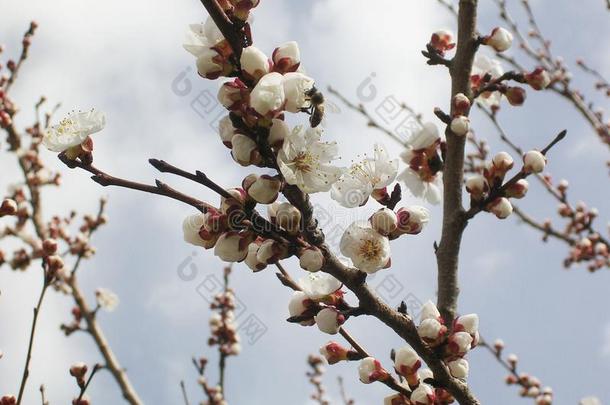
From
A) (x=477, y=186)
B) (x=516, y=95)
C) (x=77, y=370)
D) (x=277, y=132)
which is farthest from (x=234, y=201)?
(x=77, y=370)

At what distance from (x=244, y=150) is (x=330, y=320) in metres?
0.56

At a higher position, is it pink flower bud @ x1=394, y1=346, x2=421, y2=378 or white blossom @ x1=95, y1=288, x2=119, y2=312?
white blossom @ x1=95, y1=288, x2=119, y2=312

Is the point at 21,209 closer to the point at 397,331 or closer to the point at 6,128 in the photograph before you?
the point at 6,128

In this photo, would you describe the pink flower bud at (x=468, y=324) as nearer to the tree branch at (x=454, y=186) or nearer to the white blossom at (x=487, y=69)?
the tree branch at (x=454, y=186)

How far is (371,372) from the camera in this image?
5.85ft

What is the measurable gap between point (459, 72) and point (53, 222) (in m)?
4.68

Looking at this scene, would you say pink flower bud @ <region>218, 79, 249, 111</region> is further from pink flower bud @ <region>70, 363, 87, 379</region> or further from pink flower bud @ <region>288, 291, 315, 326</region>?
pink flower bud @ <region>70, 363, 87, 379</region>

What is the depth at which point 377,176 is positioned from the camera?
1.78 metres

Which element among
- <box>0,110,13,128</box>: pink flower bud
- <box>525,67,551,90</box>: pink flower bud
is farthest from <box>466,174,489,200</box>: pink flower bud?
<box>0,110,13,128</box>: pink flower bud

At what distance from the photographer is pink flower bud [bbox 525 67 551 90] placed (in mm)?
2232

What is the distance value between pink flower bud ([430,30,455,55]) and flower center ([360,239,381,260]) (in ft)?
4.21

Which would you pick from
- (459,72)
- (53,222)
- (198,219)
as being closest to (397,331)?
(198,219)

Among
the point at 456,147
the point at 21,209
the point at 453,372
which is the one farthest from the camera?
the point at 21,209

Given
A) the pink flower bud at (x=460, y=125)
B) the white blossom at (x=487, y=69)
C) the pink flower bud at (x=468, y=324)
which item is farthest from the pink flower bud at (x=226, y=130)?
the white blossom at (x=487, y=69)
